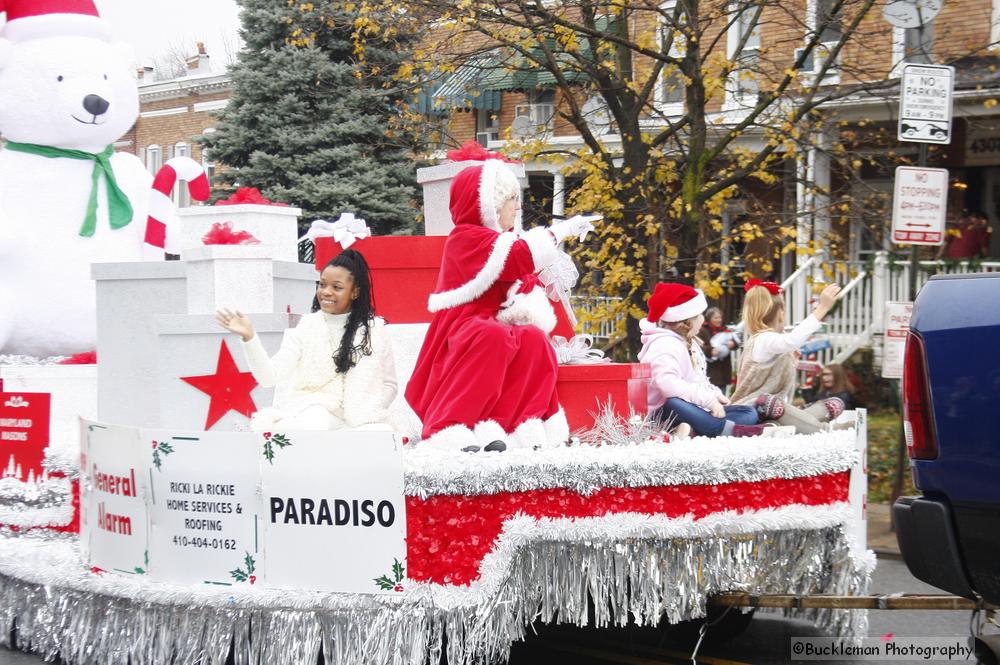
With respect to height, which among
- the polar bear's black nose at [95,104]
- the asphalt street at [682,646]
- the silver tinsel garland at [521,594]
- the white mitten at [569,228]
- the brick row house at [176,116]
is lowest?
the asphalt street at [682,646]

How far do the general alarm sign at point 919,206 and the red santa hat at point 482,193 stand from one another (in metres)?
4.23

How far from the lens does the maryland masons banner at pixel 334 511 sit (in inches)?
→ 167

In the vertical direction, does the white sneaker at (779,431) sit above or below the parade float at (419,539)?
above

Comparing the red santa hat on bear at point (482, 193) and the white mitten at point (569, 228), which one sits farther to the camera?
the red santa hat on bear at point (482, 193)

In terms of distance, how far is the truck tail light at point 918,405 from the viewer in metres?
3.59

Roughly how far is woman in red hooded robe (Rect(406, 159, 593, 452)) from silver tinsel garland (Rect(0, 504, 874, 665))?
608 millimetres

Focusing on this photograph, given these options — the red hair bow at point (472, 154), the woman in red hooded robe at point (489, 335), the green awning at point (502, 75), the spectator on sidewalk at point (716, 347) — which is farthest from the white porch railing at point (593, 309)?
the woman in red hooded robe at point (489, 335)

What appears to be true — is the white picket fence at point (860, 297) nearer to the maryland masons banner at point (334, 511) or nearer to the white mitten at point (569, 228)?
the white mitten at point (569, 228)

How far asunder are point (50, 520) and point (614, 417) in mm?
2677

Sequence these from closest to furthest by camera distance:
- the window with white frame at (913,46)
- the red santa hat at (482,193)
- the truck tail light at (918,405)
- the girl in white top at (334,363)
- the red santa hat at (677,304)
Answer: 1. the truck tail light at (918,405)
2. the girl in white top at (334,363)
3. the red santa hat at (482,193)
4. the red santa hat at (677,304)
5. the window with white frame at (913,46)

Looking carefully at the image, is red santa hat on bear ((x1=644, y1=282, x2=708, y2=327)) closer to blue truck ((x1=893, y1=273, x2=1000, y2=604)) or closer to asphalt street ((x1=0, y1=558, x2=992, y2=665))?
asphalt street ((x1=0, y1=558, x2=992, y2=665))

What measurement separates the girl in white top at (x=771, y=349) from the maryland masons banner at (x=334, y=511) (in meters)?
2.22

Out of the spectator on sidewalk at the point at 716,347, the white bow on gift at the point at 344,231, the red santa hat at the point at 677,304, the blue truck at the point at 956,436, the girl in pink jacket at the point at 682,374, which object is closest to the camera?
the blue truck at the point at 956,436

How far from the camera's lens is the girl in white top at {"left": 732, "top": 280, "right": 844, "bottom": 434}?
5875mm
